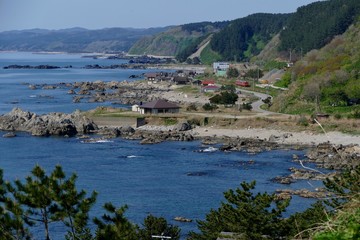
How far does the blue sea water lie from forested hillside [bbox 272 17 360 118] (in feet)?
24.4

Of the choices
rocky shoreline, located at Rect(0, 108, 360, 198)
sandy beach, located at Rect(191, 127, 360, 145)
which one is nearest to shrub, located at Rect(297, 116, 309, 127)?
sandy beach, located at Rect(191, 127, 360, 145)

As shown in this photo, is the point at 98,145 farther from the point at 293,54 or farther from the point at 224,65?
the point at 224,65

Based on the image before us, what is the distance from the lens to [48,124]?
28.4 meters

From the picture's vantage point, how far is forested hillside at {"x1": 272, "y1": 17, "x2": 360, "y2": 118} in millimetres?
30062

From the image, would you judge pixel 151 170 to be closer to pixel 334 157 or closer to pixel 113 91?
pixel 334 157

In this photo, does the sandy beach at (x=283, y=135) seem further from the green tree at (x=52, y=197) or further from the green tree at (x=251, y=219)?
the green tree at (x=52, y=197)

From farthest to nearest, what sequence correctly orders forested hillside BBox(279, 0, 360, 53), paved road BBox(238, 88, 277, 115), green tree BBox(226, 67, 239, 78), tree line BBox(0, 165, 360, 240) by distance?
green tree BBox(226, 67, 239, 78), forested hillside BBox(279, 0, 360, 53), paved road BBox(238, 88, 277, 115), tree line BBox(0, 165, 360, 240)

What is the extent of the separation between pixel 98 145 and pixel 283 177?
9021mm

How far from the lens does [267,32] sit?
85.3 m

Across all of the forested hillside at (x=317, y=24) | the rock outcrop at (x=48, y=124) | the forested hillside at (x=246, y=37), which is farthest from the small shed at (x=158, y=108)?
the forested hillside at (x=246, y=37)

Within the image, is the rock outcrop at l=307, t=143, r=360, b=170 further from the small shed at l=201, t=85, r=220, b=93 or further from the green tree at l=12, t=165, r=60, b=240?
the small shed at l=201, t=85, r=220, b=93

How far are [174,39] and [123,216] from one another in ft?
389

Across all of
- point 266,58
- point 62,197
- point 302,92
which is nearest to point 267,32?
point 266,58

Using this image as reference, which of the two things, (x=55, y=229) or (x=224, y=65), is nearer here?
(x=55, y=229)
